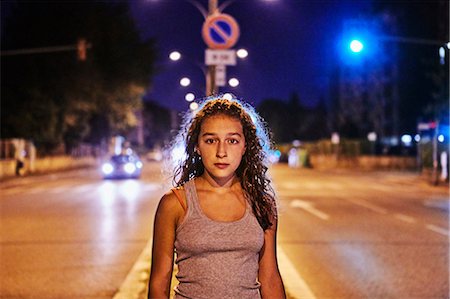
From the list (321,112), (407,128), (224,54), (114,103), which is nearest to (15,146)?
(114,103)

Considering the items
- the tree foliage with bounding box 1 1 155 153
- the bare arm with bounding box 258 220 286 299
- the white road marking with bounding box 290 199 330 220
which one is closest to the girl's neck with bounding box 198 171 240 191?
the bare arm with bounding box 258 220 286 299

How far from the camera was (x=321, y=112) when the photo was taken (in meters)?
128

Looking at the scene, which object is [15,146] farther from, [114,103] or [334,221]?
[334,221]

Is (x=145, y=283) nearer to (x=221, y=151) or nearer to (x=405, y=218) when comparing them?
(x=221, y=151)

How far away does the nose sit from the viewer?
325 cm

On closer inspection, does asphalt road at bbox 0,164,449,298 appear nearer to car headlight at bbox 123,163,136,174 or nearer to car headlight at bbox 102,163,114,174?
car headlight at bbox 102,163,114,174

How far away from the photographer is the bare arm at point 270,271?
10.8 ft

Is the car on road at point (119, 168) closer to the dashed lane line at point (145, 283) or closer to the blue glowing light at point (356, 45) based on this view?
the blue glowing light at point (356, 45)

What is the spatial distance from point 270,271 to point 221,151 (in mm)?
628

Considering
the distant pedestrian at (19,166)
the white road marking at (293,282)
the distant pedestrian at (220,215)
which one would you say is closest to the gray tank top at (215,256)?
the distant pedestrian at (220,215)

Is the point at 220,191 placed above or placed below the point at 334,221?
above

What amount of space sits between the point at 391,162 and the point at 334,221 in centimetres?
4347

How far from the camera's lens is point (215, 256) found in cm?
300

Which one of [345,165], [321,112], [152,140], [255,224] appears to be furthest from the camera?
[152,140]
